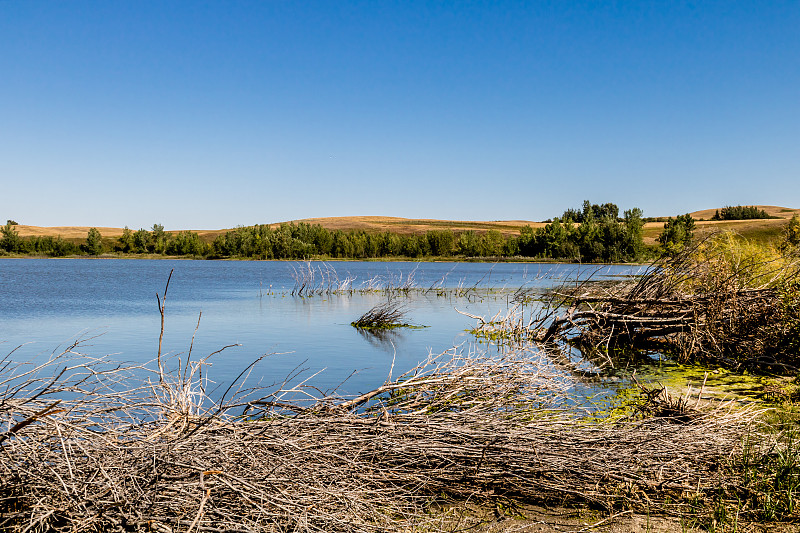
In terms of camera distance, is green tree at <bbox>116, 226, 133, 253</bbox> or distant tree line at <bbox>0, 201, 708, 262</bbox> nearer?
distant tree line at <bbox>0, 201, 708, 262</bbox>

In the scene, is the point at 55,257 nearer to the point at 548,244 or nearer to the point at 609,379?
the point at 548,244

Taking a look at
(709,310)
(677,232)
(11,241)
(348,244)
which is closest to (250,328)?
(709,310)

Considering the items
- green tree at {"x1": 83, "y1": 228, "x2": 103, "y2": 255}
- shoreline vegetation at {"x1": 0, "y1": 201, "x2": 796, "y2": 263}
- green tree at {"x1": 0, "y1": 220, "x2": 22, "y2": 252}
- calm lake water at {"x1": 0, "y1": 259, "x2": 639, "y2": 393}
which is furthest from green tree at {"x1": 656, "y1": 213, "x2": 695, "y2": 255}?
green tree at {"x1": 0, "y1": 220, "x2": 22, "y2": 252}

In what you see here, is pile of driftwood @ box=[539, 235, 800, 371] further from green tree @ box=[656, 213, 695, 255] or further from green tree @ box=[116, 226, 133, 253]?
green tree @ box=[116, 226, 133, 253]

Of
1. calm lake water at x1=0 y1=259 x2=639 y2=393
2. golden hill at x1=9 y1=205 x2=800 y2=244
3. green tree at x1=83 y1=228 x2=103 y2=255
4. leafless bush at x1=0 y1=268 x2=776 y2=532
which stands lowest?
calm lake water at x1=0 y1=259 x2=639 y2=393

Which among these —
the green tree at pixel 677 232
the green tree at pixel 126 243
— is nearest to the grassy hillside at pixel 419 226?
the green tree at pixel 126 243

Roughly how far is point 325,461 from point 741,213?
527 feet

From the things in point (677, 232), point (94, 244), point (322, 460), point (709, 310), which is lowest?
point (322, 460)

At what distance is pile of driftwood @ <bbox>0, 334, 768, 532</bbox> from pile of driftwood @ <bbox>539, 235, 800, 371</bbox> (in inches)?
282

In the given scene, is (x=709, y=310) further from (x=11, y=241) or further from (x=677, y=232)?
(x=11, y=241)

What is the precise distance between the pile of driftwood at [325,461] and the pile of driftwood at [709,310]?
7.15 meters

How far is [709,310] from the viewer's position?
43.4 feet

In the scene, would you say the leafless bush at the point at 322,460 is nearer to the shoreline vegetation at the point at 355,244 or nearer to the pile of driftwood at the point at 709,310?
the pile of driftwood at the point at 709,310

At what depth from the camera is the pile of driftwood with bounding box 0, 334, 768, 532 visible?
11.6 feet
